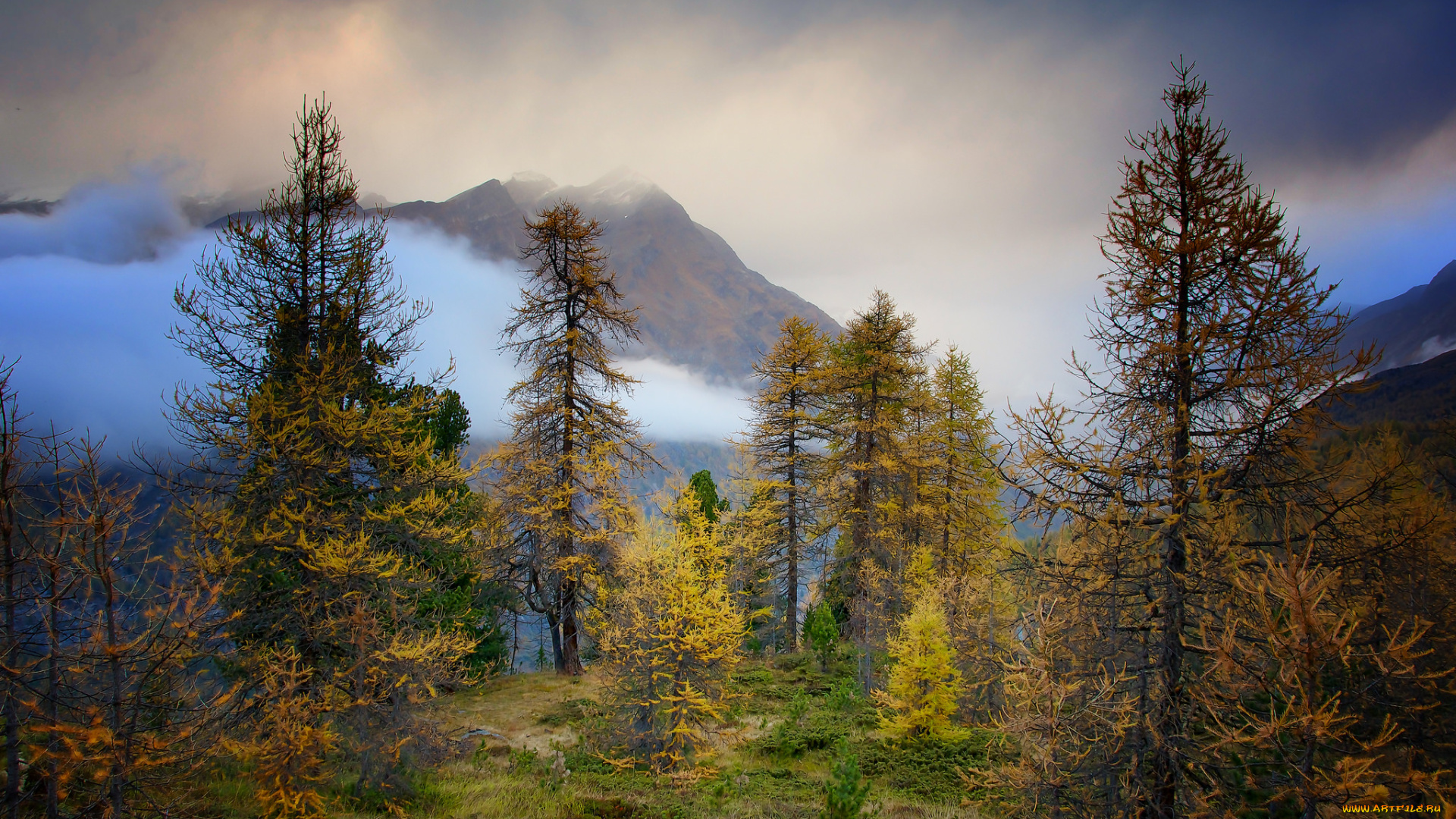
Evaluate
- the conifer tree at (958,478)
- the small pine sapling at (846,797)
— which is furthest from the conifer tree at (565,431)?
the conifer tree at (958,478)

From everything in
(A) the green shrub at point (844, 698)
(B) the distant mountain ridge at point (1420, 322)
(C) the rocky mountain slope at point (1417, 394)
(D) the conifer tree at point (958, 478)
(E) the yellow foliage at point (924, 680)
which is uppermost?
(B) the distant mountain ridge at point (1420, 322)

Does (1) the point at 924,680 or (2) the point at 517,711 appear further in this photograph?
(2) the point at 517,711

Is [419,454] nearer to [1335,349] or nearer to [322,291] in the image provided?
[322,291]

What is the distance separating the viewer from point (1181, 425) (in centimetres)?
697

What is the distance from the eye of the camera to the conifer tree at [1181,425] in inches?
254

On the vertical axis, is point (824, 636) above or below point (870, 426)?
below

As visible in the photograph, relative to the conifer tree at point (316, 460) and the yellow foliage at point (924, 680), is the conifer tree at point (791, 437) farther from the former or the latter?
the conifer tree at point (316, 460)

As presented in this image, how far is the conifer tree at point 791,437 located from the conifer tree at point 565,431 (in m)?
7.08

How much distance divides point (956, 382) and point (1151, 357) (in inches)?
653

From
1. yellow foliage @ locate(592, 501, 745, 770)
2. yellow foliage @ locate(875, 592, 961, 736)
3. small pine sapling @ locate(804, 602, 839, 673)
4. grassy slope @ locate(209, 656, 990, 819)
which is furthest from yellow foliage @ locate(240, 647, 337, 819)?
small pine sapling @ locate(804, 602, 839, 673)

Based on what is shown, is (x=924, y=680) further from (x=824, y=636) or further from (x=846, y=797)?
(x=824, y=636)

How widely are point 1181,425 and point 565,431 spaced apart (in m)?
15.2

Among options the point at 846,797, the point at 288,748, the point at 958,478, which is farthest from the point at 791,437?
the point at 288,748

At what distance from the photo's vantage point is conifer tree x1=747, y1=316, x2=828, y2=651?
77.8 ft
